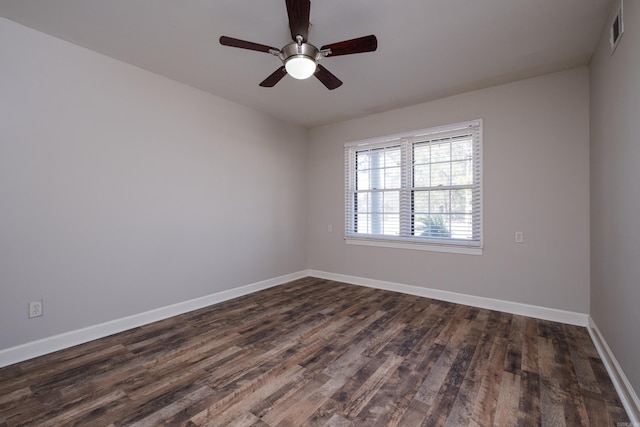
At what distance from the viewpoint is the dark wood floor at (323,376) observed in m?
1.69

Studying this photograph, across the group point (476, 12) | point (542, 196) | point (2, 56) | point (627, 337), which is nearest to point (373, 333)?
point (627, 337)

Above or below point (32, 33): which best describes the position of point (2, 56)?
below

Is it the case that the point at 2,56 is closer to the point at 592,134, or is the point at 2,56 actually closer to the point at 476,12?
the point at 476,12

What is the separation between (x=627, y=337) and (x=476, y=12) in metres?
2.49

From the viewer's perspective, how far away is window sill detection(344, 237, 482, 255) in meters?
3.64

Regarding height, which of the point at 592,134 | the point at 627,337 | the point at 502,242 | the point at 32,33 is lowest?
the point at 627,337

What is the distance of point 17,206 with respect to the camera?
7.59 ft

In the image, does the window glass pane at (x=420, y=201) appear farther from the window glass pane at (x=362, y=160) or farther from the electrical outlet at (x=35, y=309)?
the electrical outlet at (x=35, y=309)

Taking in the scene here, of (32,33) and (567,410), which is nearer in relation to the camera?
(567,410)

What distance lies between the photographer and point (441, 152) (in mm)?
3865

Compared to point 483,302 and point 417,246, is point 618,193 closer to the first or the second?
point 483,302

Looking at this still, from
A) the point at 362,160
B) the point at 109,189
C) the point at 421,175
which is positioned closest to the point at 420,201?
the point at 421,175

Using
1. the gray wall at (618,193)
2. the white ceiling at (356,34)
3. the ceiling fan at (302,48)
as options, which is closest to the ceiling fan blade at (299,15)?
the ceiling fan at (302,48)

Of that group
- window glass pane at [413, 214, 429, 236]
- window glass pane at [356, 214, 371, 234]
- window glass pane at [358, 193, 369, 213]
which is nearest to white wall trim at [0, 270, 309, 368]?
window glass pane at [356, 214, 371, 234]
